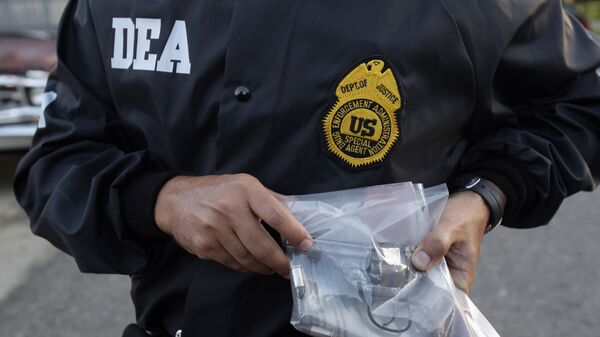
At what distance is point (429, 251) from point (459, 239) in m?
0.12

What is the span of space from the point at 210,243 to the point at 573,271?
10.7 ft

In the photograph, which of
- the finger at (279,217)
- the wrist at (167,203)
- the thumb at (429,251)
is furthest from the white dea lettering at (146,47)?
the thumb at (429,251)

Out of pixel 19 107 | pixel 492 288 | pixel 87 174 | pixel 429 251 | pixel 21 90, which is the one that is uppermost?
pixel 429 251

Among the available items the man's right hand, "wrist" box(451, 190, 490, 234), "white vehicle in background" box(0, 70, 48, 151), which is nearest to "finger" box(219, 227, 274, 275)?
the man's right hand

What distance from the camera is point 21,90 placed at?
515 cm

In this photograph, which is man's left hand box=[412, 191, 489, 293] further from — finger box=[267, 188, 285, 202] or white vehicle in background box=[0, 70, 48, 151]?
white vehicle in background box=[0, 70, 48, 151]

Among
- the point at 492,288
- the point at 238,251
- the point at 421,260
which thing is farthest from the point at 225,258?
the point at 492,288

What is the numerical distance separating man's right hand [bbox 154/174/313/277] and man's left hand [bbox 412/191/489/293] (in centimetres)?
18

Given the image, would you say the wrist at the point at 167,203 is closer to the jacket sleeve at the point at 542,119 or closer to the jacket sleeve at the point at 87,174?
the jacket sleeve at the point at 87,174

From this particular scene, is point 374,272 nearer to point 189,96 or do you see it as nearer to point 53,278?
point 189,96

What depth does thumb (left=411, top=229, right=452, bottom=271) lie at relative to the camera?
0.94m

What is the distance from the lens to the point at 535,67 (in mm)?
1195

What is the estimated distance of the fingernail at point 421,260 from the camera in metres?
0.94

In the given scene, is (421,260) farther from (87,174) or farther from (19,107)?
(19,107)
